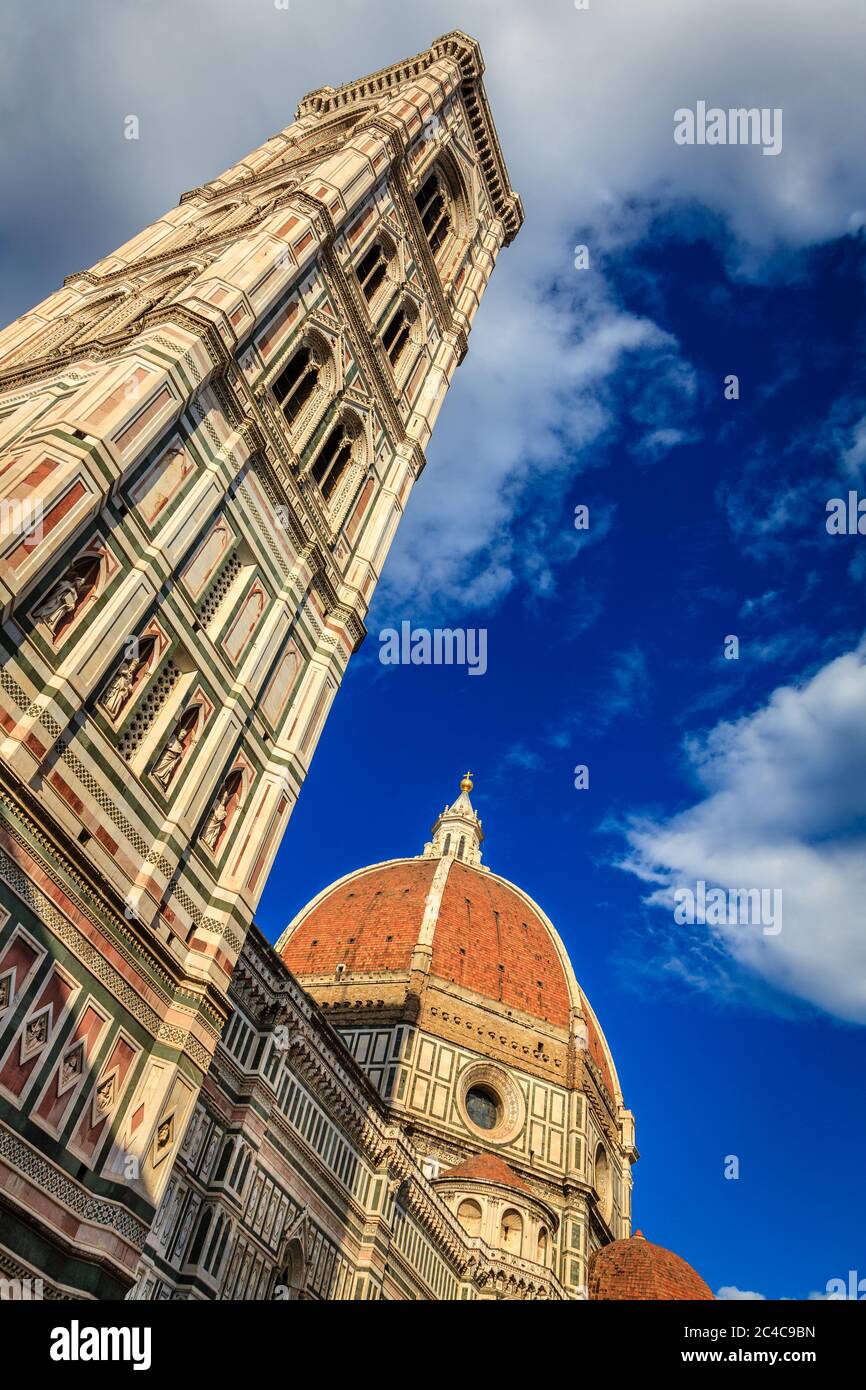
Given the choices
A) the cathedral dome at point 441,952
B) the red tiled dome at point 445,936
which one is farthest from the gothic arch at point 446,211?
the red tiled dome at point 445,936

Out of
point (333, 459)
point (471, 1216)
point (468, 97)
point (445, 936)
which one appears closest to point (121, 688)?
point (333, 459)

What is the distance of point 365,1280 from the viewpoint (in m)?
23.8

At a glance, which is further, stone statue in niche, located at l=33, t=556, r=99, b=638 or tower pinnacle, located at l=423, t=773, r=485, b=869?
tower pinnacle, located at l=423, t=773, r=485, b=869

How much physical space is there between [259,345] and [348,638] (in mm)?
4691

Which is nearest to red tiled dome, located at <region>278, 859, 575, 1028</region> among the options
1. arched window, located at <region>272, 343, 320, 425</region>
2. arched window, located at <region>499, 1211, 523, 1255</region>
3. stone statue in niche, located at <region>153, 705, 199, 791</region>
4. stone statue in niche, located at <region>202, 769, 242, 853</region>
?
arched window, located at <region>499, 1211, 523, 1255</region>

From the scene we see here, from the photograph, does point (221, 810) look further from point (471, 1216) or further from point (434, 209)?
point (471, 1216)

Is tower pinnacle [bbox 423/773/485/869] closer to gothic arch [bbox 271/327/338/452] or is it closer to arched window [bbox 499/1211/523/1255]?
arched window [bbox 499/1211/523/1255]

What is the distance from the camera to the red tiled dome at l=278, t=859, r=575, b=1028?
5253 cm

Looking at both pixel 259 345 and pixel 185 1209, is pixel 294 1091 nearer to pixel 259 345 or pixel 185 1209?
pixel 185 1209

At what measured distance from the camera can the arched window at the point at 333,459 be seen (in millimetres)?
16906

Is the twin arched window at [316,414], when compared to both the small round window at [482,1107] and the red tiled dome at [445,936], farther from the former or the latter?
the red tiled dome at [445,936]

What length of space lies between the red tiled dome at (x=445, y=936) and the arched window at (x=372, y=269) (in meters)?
38.1

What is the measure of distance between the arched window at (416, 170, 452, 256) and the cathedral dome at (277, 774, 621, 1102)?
35.2 m

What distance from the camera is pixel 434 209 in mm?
24359
